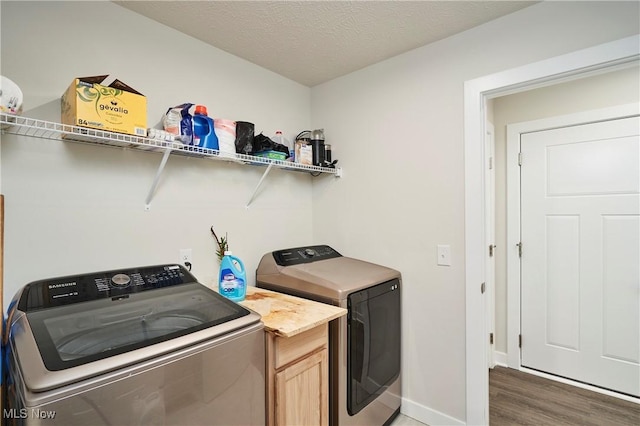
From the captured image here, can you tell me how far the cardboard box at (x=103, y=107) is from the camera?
1204mm

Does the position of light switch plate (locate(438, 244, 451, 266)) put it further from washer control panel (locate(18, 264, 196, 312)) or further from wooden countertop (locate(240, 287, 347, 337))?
washer control panel (locate(18, 264, 196, 312))

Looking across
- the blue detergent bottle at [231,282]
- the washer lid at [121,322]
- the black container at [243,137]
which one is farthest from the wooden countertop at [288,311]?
the black container at [243,137]

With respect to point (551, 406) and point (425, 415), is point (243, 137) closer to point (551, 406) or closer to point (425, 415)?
point (425, 415)

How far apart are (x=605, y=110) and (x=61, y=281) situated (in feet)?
11.4

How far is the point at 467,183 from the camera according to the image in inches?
71.1

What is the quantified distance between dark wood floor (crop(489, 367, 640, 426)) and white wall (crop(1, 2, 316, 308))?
77.4 inches

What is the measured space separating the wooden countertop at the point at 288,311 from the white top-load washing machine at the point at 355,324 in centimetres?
11

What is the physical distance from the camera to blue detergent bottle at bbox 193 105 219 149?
1.61m

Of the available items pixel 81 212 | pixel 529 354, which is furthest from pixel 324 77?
pixel 529 354

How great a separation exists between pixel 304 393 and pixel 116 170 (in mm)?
1389

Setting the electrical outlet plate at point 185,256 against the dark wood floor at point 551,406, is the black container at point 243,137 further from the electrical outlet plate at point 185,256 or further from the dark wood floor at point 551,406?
the dark wood floor at point 551,406

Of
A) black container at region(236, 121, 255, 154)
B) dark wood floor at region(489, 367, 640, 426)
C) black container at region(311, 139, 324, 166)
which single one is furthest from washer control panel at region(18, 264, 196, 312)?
dark wood floor at region(489, 367, 640, 426)

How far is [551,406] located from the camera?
2186 millimetres

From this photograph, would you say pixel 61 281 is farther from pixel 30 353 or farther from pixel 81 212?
pixel 30 353
